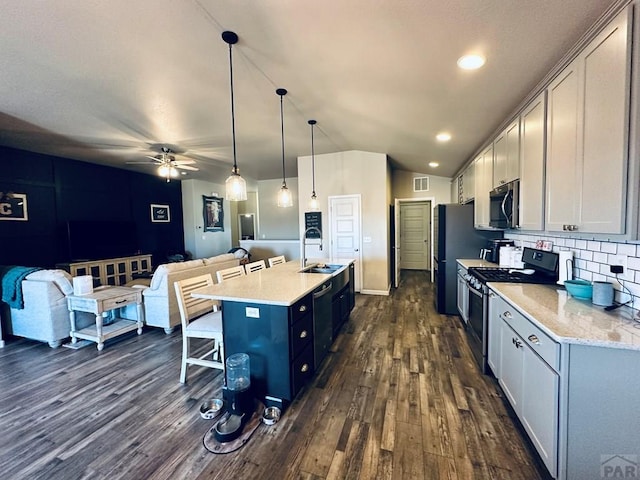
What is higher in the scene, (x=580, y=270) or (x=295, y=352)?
(x=580, y=270)

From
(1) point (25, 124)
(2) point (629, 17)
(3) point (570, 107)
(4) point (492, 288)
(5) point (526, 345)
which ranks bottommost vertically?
(5) point (526, 345)

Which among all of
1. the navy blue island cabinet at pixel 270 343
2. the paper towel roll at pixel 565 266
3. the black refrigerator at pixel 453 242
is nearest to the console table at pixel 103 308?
the navy blue island cabinet at pixel 270 343

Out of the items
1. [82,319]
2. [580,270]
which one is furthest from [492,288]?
[82,319]

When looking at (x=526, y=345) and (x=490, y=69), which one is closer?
(x=526, y=345)

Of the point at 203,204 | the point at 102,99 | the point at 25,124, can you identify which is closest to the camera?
the point at 102,99

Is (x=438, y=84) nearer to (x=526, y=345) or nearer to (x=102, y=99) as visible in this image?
(x=526, y=345)

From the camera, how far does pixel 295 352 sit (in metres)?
2.23

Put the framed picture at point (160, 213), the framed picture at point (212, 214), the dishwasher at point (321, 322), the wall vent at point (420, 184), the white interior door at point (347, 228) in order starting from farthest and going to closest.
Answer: the framed picture at point (212, 214), the framed picture at point (160, 213), the wall vent at point (420, 184), the white interior door at point (347, 228), the dishwasher at point (321, 322)

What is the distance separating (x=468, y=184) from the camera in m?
4.75

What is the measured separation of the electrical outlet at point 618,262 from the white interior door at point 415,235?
6.29m

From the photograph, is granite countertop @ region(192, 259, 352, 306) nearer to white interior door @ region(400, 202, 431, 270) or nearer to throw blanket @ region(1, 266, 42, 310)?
throw blanket @ region(1, 266, 42, 310)

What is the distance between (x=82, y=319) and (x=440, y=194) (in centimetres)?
724

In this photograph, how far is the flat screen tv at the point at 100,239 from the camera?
5.41 m

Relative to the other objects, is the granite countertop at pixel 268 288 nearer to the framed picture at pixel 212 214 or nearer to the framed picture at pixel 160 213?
the framed picture at pixel 160 213
